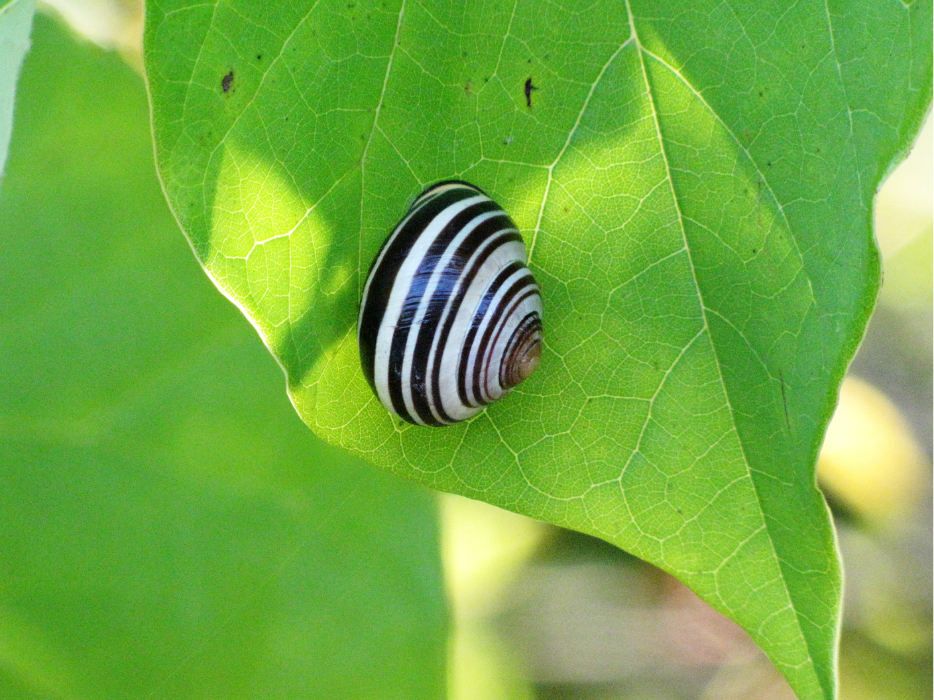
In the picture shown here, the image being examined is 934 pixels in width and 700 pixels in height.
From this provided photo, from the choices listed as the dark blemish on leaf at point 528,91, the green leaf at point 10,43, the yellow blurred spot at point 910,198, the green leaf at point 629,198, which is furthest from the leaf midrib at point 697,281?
the yellow blurred spot at point 910,198

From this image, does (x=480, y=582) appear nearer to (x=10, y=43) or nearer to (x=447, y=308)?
(x=447, y=308)

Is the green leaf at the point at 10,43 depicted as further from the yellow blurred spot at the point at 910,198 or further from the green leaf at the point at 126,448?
the yellow blurred spot at the point at 910,198

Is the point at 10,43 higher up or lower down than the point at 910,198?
lower down

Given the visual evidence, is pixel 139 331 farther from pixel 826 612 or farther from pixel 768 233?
pixel 826 612

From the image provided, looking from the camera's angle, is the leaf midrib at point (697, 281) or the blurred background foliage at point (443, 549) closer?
the leaf midrib at point (697, 281)

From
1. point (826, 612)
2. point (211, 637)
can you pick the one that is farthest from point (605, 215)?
point (211, 637)

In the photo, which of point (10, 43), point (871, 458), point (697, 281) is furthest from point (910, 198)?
point (10, 43)

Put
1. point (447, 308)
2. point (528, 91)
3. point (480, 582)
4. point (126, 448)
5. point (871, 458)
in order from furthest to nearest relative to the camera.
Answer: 1. point (871, 458)
2. point (480, 582)
3. point (126, 448)
4. point (447, 308)
5. point (528, 91)

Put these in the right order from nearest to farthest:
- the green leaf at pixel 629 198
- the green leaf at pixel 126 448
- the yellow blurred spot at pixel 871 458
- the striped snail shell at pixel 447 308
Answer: the green leaf at pixel 629 198
the striped snail shell at pixel 447 308
the green leaf at pixel 126 448
the yellow blurred spot at pixel 871 458

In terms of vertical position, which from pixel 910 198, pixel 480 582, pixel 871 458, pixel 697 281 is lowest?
pixel 480 582
